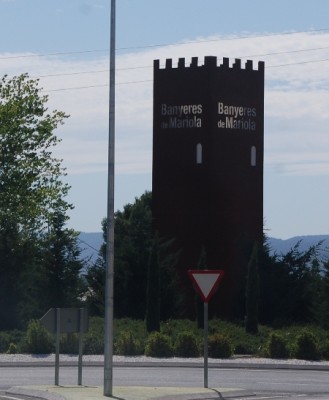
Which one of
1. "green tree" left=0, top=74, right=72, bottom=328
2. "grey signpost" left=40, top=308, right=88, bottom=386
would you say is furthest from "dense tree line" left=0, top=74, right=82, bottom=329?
"grey signpost" left=40, top=308, right=88, bottom=386

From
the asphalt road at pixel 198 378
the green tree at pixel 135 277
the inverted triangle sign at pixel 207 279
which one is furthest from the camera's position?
the green tree at pixel 135 277

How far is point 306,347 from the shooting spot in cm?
3512

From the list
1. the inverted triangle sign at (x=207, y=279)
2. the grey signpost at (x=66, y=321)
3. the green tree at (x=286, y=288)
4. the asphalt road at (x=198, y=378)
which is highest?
the green tree at (x=286, y=288)

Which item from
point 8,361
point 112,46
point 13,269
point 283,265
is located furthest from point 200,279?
point 283,265

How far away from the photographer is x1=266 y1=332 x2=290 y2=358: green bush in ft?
116

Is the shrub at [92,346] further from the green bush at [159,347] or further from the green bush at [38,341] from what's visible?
the green bush at [159,347]

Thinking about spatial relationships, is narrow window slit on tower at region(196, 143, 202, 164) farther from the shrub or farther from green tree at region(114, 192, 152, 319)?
the shrub

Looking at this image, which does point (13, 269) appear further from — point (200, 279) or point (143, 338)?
point (200, 279)

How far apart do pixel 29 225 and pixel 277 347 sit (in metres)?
20.8

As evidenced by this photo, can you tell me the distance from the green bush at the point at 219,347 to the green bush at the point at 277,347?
126cm

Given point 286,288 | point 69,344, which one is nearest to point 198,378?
point 69,344

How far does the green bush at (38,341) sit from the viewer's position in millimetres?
36875

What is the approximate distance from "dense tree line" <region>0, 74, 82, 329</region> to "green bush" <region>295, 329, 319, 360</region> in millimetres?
14249

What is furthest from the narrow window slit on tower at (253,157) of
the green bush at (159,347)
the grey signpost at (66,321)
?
the grey signpost at (66,321)
